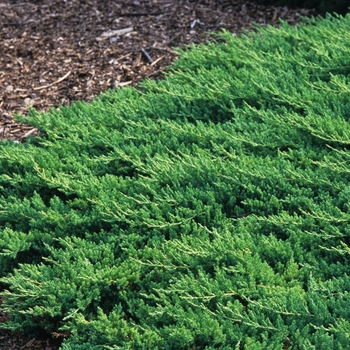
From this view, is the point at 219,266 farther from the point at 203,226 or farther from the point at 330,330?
the point at 330,330

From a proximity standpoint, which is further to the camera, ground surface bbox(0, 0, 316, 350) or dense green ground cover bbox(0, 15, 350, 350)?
ground surface bbox(0, 0, 316, 350)

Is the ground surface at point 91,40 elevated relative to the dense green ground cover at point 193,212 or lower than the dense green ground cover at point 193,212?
elevated

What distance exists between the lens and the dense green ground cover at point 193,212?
119 inches

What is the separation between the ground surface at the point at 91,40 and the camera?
17.6 ft

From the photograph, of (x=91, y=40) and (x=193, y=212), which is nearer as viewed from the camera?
(x=193, y=212)

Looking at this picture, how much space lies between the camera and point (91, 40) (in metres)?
5.92

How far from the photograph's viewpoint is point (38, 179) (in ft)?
13.0

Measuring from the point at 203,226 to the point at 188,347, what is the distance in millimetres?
777

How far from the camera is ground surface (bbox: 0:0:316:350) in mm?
5352

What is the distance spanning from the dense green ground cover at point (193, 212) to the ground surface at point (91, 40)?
0.71 metres

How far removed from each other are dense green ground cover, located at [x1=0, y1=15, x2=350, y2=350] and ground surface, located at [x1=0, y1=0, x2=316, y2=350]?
0.71m

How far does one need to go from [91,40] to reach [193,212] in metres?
2.94

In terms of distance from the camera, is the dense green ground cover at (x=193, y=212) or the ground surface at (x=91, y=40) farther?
the ground surface at (x=91, y=40)

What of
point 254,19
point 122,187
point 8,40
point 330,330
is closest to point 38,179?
point 122,187
